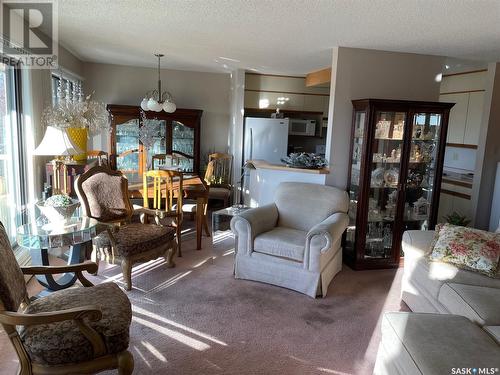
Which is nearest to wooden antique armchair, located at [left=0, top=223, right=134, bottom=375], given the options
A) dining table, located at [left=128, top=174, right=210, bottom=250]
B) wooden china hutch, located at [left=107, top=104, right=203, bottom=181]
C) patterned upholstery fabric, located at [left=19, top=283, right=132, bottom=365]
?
patterned upholstery fabric, located at [left=19, top=283, right=132, bottom=365]

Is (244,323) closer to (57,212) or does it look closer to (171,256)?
(171,256)

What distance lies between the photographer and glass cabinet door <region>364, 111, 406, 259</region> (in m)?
3.82

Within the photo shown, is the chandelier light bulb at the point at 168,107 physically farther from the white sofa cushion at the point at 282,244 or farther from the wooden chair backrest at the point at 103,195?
the white sofa cushion at the point at 282,244

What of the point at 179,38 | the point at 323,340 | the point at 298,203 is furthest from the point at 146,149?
the point at 323,340

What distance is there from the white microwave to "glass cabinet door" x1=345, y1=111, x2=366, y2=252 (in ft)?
7.49

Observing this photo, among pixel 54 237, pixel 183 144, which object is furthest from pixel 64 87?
pixel 54 237

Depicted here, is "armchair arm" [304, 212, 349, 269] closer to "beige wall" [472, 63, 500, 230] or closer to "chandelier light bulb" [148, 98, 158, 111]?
"beige wall" [472, 63, 500, 230]

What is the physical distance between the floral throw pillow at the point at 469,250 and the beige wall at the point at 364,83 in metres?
1.48

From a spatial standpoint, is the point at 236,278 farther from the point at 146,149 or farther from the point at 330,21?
the point at 146,149

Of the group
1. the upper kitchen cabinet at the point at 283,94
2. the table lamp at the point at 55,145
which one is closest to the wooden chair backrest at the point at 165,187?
the table lamp at the point at 55,145

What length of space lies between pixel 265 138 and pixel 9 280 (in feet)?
14.8

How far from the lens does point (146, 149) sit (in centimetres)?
600

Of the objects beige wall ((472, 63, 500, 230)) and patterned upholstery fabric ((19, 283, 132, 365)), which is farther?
beige wall ((472, 63, 500, 230))

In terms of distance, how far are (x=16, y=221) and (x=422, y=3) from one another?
3.77 meters
